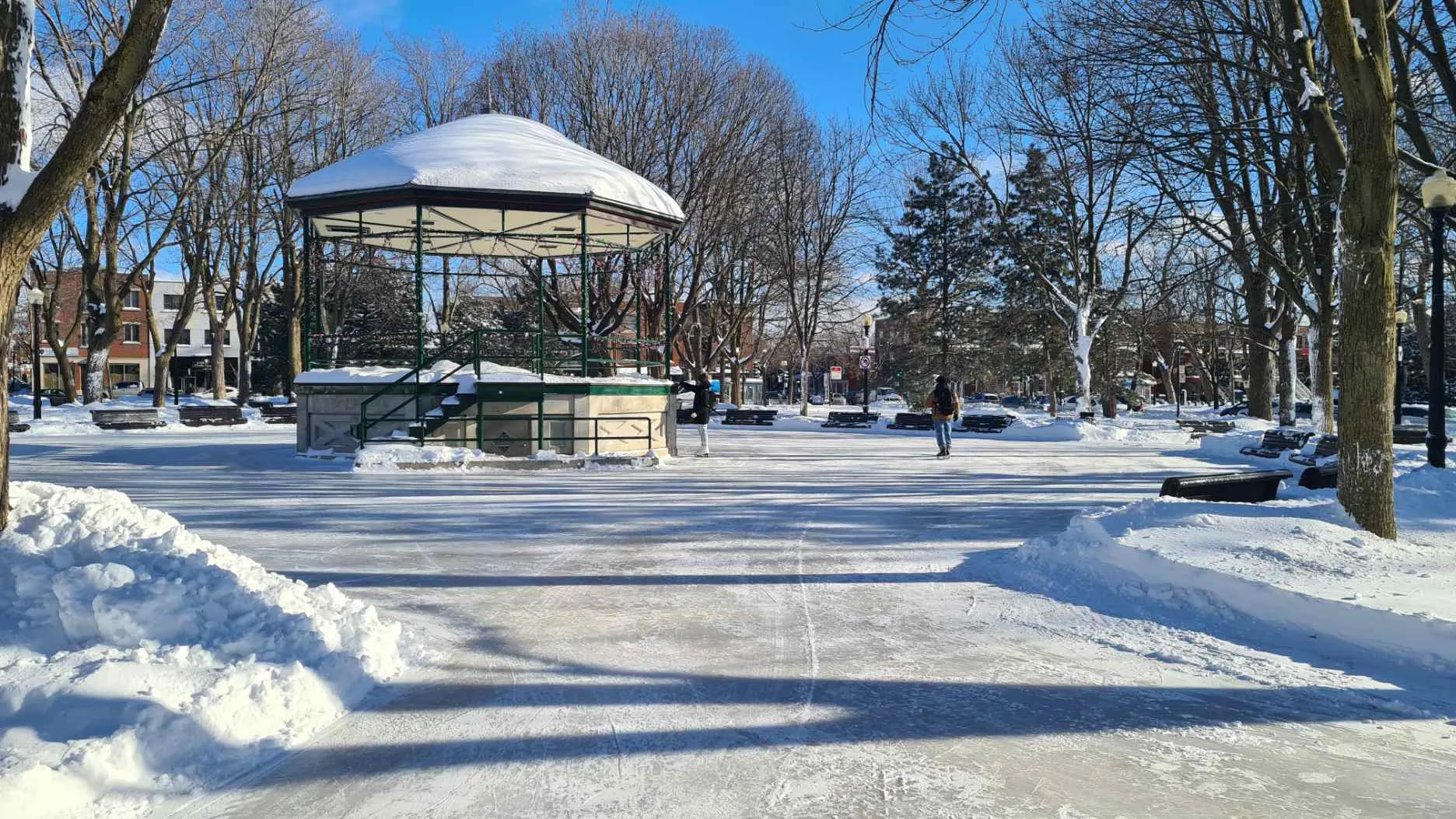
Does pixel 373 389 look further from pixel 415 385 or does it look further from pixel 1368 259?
pixel 1368 259

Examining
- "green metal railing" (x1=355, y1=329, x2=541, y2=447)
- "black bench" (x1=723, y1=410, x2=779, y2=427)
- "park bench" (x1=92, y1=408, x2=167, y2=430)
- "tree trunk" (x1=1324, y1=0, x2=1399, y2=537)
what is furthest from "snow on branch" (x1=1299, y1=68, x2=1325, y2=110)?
"park bench" (x1=92, y1=408, x2=167, y2=430)

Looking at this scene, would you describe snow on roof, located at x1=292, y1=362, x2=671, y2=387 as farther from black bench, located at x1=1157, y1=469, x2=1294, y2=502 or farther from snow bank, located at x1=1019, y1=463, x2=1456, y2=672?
snow bank, located at x1=1019, y1=463, x2=1456, y2=672

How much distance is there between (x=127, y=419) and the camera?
25.5 m

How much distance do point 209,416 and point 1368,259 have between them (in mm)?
29216

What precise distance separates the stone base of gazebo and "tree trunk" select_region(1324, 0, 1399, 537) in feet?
36.9

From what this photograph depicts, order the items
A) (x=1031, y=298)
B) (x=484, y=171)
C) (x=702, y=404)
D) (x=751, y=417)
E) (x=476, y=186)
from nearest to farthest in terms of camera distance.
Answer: (x=476, y=186) → (x=484, y=171) → (x=702, y=404) → (x=751, y=417) → (x=1031, y=298)

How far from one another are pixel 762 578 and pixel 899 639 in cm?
182

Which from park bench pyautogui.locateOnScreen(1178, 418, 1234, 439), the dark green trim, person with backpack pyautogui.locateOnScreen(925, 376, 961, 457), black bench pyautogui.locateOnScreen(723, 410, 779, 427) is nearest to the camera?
the dark green trim

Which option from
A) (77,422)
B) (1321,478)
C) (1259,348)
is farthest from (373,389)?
(1259,348)

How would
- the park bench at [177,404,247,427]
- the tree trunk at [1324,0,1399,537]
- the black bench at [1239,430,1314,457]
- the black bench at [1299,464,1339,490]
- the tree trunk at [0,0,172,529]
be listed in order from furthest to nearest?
the park bench at [177,404,247,427]
the black bench at [1239,430,1314,457]
the black bench at [1299,464,1339,490]
the tree trunk at [1324,0,1399,537]
the tree trunk at [0,0,172,529]

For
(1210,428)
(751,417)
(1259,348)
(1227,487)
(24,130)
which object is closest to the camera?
(24,130)

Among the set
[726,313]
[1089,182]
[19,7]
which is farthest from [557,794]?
[726,313]

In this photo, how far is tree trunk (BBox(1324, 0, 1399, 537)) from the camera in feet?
23.8

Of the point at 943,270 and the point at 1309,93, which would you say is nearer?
the point at 1309,93
